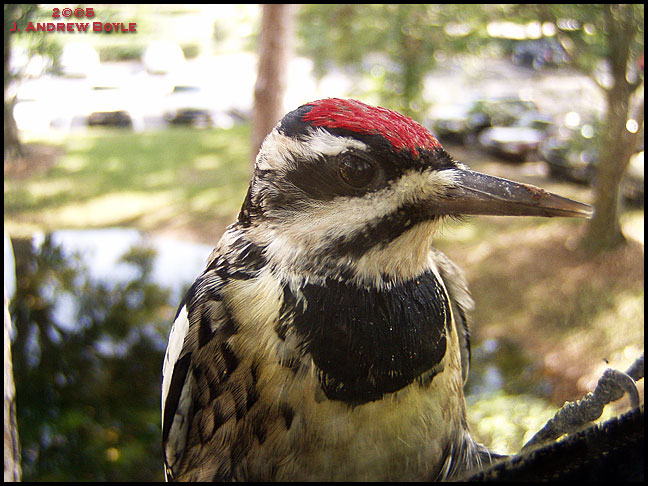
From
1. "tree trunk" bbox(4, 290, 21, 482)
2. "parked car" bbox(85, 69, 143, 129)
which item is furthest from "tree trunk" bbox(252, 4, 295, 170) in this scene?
"tree trunk" bbox(4, 290, 21, 482)

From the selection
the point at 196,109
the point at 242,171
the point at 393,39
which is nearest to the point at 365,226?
the point at 196,109

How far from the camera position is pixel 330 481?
2.76ft

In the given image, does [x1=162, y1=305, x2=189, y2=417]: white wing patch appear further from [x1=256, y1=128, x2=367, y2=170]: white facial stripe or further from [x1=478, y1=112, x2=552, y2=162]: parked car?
[x1=478, y1=112, x2=552, y2=162]: parked car

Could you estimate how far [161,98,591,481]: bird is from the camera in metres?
0.72

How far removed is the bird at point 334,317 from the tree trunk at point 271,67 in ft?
2.36

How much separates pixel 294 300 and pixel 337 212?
153mm

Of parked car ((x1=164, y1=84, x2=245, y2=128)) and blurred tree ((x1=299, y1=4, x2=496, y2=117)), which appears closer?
parked car ((x1=164, y1=84, x2=245, y2=128))

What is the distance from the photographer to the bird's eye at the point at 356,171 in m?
0.72

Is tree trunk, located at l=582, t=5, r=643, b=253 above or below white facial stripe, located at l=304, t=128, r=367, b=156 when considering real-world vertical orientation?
below

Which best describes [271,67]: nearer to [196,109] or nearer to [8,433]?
[196,109]

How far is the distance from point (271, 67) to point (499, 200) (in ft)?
4.42

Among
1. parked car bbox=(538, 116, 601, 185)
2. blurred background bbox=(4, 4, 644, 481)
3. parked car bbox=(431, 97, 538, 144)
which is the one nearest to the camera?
blurred background bbox=(4, 4, 644, 481)

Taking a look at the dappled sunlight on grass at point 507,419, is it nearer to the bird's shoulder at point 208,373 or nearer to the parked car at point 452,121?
the bird's shoulder at point 208,373

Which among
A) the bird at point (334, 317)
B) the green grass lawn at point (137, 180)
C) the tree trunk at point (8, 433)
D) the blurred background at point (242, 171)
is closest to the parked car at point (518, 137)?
the blurred background at point (242, 171)
